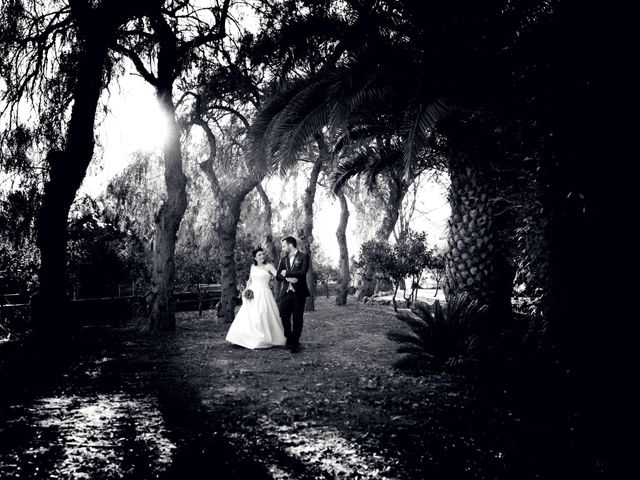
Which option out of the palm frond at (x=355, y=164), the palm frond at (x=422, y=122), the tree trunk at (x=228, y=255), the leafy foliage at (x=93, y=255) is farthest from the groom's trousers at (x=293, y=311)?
the leafy foliage at (x=93, y=255)

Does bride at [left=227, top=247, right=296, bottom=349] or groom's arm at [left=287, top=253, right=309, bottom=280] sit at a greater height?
groom's arm at [left=287, top=253, right=309, bottom=280]

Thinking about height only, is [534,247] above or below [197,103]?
below

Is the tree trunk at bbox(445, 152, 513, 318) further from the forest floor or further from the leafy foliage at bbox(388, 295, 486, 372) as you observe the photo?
the forest floor

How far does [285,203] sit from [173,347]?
14871mm

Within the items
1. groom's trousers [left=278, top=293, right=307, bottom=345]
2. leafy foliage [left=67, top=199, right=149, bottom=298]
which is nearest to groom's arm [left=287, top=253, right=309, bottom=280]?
groom's trousers [left=278, top=293, right=307, bottom=345]

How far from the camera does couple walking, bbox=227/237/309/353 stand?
8086 millimetres

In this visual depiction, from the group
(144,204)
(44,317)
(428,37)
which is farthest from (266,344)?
(144,204)

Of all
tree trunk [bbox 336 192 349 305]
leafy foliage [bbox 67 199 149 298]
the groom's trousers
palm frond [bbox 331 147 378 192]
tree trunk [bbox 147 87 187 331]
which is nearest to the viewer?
the groom's trousers

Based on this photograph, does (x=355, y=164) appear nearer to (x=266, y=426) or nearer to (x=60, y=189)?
(x=60, y=189)

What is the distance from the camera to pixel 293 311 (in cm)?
823

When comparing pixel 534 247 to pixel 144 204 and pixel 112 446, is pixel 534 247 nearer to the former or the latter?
pixel 112 446

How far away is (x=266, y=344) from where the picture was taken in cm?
841

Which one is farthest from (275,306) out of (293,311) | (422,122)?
(422,122)

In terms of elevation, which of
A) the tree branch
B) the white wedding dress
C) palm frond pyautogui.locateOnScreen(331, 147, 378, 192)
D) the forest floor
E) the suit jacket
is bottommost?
the forest floor
